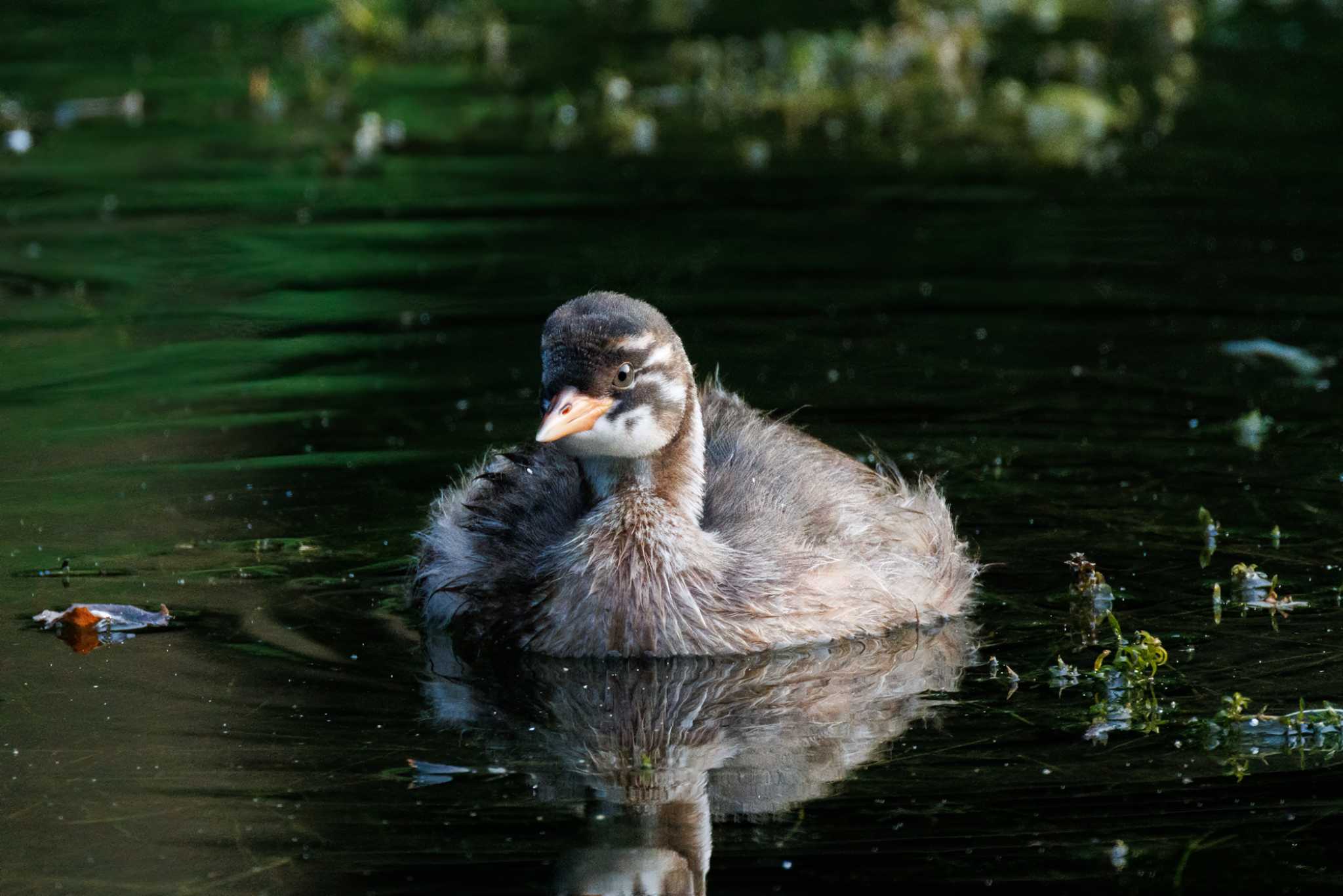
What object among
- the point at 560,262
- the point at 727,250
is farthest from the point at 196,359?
the point at 727,250

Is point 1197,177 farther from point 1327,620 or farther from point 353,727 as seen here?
point 353,727

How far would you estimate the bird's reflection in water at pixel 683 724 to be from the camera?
647 cm

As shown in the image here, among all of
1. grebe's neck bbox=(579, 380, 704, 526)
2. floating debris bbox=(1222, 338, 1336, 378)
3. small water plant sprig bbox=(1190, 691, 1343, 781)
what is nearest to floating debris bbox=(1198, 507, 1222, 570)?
small water plant sprig bbox=(1190, 691, 1343, 781)

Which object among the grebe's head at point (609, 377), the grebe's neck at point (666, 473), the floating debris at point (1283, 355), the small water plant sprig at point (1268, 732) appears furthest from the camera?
the floating debris at point (1283, 355)

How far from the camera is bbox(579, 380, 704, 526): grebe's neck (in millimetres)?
8438

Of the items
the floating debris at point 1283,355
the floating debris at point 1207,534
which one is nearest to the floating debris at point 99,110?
the floating debris at point 1283,355

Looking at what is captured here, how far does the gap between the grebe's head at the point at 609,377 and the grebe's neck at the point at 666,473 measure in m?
0.10

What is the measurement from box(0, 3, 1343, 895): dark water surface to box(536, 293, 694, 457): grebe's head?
0.89 m

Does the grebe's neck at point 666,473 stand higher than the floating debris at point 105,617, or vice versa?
the grebe's neck at point 666,473

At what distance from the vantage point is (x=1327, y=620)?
8.36 m

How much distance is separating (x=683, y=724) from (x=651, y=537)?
3.25ft

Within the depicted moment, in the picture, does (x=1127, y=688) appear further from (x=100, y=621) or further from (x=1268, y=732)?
(x=100, y=621)

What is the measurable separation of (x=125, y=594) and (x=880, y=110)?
1212cm

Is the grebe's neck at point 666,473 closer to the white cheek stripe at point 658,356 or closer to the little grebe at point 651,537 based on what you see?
the little grebe at point 651,537
